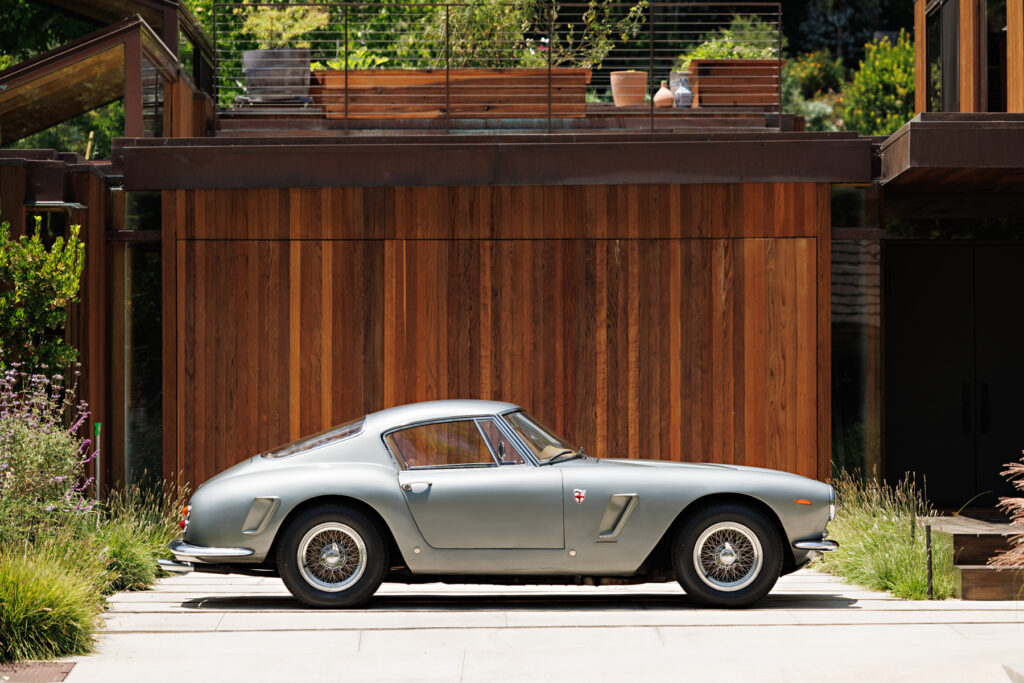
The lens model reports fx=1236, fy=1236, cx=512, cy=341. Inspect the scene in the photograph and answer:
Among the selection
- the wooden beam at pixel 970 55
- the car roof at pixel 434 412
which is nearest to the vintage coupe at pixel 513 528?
the car roof at pixel 434 412

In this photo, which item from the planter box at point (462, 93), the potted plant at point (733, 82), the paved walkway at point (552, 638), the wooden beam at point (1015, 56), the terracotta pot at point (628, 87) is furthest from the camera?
the terracotta pot at point (628, 87)

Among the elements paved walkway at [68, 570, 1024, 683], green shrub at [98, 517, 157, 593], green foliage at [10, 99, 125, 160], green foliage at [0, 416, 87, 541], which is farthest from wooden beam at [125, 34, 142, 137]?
green foliage at [10, 99, 125, 160]

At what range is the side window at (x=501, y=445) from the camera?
7934mm

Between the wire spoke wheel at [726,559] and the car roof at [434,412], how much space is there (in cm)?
158

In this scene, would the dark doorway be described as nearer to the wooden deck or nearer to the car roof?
the wooden deck

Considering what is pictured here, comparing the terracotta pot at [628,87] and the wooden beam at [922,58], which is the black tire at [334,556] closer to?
the terracotta pot at [628,87]

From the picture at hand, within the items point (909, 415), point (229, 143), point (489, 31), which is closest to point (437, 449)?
point (229, 143)

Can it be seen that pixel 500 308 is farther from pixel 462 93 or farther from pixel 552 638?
pixel 552 638

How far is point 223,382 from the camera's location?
11297 millimetres

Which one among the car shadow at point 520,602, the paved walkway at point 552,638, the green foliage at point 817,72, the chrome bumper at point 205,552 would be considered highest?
the green foliage at point 817,72

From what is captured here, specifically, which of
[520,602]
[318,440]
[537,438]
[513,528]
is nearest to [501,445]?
[537,438]

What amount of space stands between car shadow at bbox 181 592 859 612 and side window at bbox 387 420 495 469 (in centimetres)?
93

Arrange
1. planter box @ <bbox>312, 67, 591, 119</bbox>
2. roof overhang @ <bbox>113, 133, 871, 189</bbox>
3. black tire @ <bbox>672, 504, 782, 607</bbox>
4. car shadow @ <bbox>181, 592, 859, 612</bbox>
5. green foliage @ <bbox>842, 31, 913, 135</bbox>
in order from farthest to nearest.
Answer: green foliage @ <bbox>842, 31, 913, 135</bbox> < planter box @ <bbox>312, 67, 591, 119</bbox> < roof overhang @ <bbox>113, 133, 871, 189</bbox> < car shadow @ <bbox>181, 592, 859, 612</bbox> < black tire @ <bbox>672, 504, 782, 607</bbox>

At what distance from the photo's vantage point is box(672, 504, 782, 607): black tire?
7703mm
